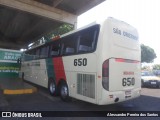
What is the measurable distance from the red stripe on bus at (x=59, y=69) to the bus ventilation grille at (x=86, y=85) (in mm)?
1395

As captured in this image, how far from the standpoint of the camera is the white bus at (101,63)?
20.9ft

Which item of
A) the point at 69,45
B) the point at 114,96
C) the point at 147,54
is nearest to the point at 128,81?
the point at 114,96

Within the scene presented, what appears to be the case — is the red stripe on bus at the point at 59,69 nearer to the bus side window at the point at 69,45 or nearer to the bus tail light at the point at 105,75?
the bus side window at the point at 69,45

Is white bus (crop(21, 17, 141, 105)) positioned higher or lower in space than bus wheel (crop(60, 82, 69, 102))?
higher

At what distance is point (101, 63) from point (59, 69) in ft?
10.6

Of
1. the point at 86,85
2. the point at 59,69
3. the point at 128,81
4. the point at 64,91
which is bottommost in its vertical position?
the point at 64,91

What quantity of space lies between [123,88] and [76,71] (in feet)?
6.28

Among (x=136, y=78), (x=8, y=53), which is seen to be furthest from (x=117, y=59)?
(x=8, y=53)

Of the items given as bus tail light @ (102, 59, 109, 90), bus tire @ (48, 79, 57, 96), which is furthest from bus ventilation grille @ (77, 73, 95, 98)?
bus tire @ (48, 79, 57, 96)

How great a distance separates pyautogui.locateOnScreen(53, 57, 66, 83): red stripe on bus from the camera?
8742 mm

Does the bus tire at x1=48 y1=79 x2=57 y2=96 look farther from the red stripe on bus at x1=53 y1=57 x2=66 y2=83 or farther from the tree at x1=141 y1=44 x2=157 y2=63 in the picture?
the tree at x1=141 y1=44 x2=157 y2=63

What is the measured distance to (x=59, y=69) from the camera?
906cm

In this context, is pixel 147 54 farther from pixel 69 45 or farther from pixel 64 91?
pixel 69 45

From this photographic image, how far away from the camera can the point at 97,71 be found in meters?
6.39
